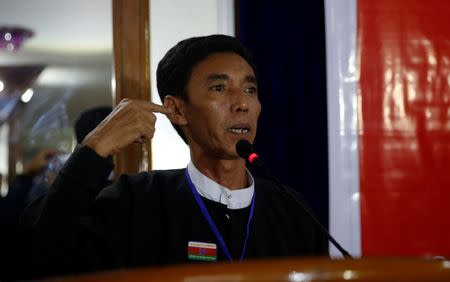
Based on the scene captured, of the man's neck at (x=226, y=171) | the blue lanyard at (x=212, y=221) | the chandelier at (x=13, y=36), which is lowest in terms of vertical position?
the blue lanyard at (x=212, y=221)

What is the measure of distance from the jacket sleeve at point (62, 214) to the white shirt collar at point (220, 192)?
0.28m

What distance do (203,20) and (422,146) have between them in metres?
0.88

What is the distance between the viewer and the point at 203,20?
2104 millimetres

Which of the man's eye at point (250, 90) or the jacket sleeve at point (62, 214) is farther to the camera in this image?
the man's eye at point (250, 90)

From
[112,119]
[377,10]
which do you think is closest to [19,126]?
[112,119]

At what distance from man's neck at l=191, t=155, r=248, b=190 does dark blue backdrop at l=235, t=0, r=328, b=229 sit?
544 mm

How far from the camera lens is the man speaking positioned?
1.37 m

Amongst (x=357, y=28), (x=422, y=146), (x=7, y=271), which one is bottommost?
(x=7, y=271)

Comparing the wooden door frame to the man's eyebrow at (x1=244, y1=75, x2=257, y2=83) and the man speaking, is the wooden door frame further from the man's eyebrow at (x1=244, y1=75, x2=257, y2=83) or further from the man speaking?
the man's eyebrow at (x1=244, y1=75, x2=257, y2=83)

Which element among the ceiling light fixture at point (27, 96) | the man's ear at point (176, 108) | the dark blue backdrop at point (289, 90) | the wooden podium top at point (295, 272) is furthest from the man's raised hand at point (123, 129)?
the wooden podium top at point (295, 272)

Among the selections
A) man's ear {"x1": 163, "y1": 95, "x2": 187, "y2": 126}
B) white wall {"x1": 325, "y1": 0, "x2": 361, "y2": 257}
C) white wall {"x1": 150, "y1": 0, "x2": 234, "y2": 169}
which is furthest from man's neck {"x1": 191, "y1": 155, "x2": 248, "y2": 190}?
white wall {"x1": 325, "y1": 0, "x2": 361, "y2": 257}

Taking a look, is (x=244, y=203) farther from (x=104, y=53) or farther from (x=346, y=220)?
(x=104, y=53)

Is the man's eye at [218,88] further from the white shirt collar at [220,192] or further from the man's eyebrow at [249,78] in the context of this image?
the white shirt collar at [220,192]

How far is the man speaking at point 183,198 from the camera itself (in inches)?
53.8
